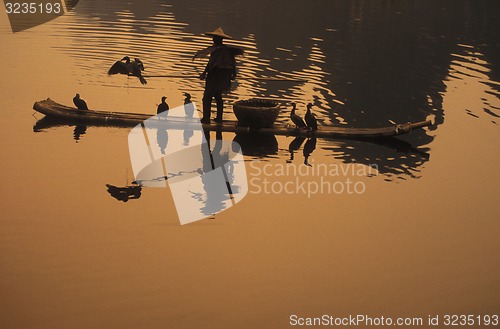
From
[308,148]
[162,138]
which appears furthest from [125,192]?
[308,148]

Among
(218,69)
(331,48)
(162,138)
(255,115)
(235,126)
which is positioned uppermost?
(218,69)

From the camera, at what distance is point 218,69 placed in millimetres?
17781

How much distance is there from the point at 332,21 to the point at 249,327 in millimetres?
37212

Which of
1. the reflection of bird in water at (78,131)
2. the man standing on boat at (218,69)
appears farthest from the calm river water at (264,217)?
the man standing on boat at (218,69)

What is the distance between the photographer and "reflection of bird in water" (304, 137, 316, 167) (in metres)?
16.5

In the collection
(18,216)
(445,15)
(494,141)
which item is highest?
(18,216)

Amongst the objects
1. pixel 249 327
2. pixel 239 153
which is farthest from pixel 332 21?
pixel 249 327

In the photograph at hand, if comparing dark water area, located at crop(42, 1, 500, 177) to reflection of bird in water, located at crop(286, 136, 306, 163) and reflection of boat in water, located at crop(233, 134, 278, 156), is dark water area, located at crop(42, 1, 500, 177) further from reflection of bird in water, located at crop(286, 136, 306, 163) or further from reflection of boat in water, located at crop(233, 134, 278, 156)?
reflection of boat in water, located at crop(233, 134, 278, 156)

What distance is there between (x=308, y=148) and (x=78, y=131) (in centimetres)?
482

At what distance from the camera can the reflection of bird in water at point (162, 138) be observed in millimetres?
16781

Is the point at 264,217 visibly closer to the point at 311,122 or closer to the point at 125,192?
the point at 125,192

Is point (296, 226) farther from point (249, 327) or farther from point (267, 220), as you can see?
point (249, 327)

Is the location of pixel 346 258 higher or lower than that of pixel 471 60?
higher

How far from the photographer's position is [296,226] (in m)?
12.7
